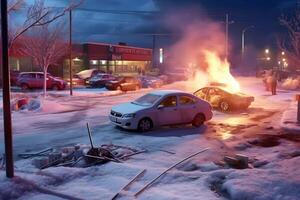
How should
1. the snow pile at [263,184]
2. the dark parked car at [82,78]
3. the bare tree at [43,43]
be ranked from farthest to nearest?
the dark parked car at [82,78], the bare tree at [43,43], the snow pile at [263,184]

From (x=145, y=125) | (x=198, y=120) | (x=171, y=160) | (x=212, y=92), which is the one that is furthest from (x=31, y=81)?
(x=171, y=160)

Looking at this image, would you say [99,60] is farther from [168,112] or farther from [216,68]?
[168,112]

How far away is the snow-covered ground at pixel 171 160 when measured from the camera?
7.73 meters

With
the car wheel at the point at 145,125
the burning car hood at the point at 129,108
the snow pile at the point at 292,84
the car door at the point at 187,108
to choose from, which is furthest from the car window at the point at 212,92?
the snow pile at the point at 292,84

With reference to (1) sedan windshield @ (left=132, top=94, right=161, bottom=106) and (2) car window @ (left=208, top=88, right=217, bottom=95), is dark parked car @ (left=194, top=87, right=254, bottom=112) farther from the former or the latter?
(1) sedan windshield @ (left=132, top=94, right=161, bottom=106)

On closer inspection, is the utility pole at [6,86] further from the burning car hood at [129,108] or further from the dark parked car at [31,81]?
the dark parked car at [31,81]

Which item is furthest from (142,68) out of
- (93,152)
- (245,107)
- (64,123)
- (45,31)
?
(93,152)

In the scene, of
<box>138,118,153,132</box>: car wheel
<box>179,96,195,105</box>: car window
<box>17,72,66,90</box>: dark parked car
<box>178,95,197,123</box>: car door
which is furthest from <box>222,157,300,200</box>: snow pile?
<box>17,72,66,90</box>: dark parked car

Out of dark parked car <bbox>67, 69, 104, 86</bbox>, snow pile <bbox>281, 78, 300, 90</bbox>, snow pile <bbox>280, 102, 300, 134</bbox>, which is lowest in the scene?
snow pile <bbox>280, 102, 300, 134</bbox>

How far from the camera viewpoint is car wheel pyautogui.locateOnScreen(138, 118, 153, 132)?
50.7 feet

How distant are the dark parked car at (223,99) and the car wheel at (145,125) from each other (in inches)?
318

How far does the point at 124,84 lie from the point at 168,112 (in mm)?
25281

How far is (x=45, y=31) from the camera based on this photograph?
109 ft

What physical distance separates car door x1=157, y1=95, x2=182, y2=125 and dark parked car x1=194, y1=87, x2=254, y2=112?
7.07 meters
